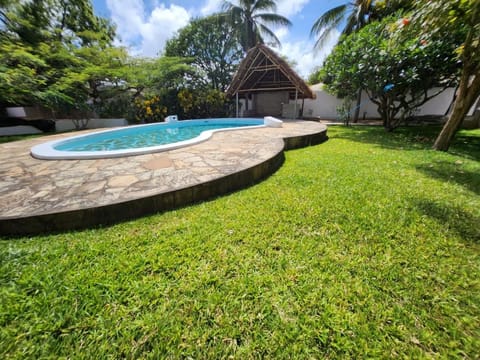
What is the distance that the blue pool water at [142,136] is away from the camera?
6.27 meters

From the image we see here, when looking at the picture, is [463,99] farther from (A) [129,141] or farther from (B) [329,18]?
(B) [329,18]

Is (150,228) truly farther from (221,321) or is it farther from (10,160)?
(10,160)

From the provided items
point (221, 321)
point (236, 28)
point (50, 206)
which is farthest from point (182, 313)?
point (236, 28)

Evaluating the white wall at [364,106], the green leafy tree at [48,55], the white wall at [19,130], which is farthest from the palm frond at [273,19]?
the white wall at [19,130]

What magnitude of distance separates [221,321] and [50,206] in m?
2.30

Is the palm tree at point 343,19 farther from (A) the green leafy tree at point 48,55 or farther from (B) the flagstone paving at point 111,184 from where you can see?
(A) the green leafy tree at point 48,55

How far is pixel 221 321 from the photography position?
1.29 m

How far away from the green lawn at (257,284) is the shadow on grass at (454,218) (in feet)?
0.05

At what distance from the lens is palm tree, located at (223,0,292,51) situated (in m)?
15.3

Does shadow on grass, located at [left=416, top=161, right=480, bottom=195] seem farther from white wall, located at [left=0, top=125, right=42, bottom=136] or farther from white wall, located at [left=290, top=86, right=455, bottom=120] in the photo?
white wall, located at [left=0, top=125, right=42, bottom=136]

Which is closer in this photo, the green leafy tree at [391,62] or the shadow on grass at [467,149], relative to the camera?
the shadow on grass at [467,149]

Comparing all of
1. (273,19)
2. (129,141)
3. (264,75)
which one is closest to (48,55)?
(129,141)

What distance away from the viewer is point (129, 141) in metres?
7.29

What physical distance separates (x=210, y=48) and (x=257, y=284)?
21.1 m
